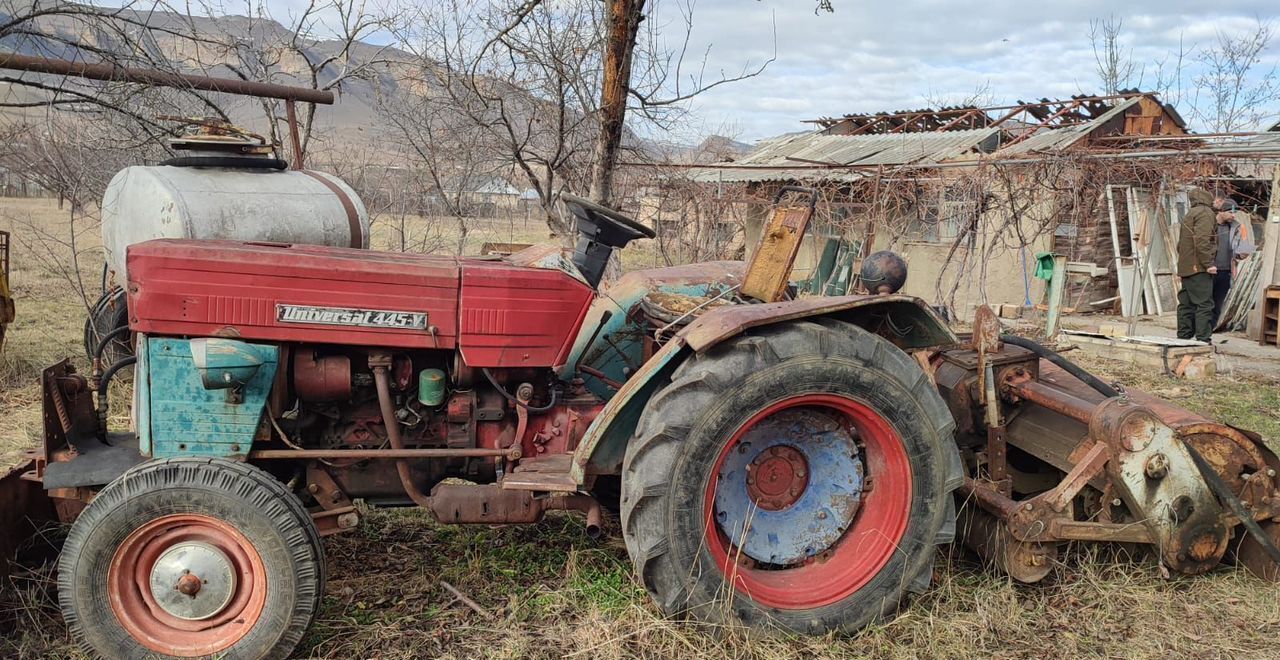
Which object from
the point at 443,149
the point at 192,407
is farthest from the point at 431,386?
the point at 443,149

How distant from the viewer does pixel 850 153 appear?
1474cm

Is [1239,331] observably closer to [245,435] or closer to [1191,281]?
[1191,281]

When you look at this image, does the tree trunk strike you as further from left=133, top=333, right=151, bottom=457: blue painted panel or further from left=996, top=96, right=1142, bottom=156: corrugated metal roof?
left=996, top=96, right=1142, bottom=156: corrugated metal roof

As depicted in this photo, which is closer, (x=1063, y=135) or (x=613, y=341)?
(x=613, y=341)

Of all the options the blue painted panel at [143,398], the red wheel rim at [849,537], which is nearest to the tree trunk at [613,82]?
the red wheel rim at [849,537]

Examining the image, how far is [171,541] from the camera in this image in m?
2.69

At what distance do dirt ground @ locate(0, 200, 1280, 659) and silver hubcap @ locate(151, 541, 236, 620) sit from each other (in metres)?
0.33

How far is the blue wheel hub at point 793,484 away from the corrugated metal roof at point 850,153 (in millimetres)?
9064

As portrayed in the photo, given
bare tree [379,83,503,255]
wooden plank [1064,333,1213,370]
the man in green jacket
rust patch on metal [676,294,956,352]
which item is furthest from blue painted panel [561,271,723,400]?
the man in green jacket

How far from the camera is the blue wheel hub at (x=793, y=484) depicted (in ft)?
10.1

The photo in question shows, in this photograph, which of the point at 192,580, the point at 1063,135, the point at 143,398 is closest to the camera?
the point at 192,580

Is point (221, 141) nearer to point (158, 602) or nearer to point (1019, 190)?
point (158, 602)

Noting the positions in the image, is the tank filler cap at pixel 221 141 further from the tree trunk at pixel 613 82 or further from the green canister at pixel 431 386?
the tree trunk at pixel 613 82

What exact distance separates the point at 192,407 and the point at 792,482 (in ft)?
6.76
